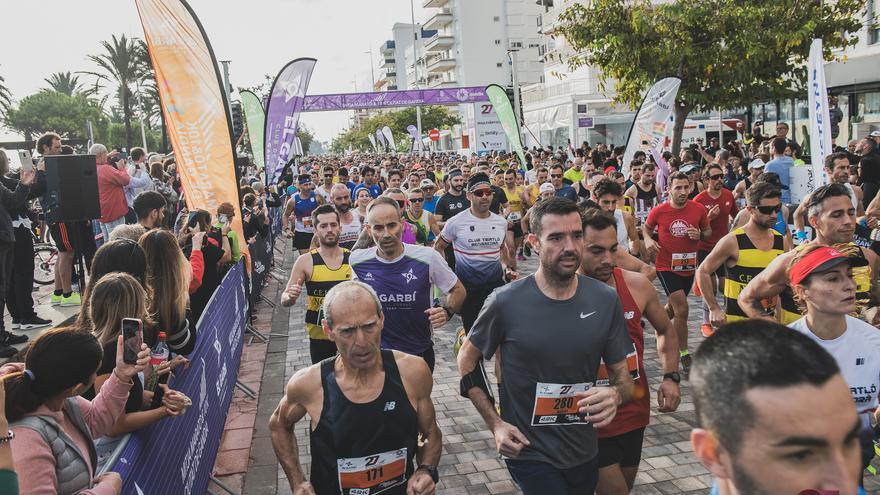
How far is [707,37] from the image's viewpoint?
17.5 m

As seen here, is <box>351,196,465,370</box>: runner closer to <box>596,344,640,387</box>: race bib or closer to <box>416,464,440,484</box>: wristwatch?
<box>596,344,640,387</box>: race bib

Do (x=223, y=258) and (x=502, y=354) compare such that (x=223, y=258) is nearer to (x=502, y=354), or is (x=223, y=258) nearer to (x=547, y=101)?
(x=502, y=354)

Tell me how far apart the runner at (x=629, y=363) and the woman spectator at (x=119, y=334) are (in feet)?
7.69

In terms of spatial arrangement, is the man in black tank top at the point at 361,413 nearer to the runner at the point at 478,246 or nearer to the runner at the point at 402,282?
the runner at the point at 402,282

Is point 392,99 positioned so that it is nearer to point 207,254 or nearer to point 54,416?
point 207,254

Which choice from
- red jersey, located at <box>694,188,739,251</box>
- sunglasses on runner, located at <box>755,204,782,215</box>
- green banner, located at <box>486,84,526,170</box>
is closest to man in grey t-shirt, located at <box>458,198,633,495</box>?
sunglasses on runner, located at <box>755,204,782,215</box>

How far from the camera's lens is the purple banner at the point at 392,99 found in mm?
41438

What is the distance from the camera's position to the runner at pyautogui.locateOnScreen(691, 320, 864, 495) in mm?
1393

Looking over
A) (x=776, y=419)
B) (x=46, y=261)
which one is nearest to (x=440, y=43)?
(x=46, y=261)

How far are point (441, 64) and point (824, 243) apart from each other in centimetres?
8983

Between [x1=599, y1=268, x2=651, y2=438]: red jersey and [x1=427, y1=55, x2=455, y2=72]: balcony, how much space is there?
8922cm

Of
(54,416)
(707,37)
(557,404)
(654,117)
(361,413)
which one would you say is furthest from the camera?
(707,37)

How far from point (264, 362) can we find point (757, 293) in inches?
234

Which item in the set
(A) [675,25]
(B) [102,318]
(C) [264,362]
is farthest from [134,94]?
(B) [102,318]
